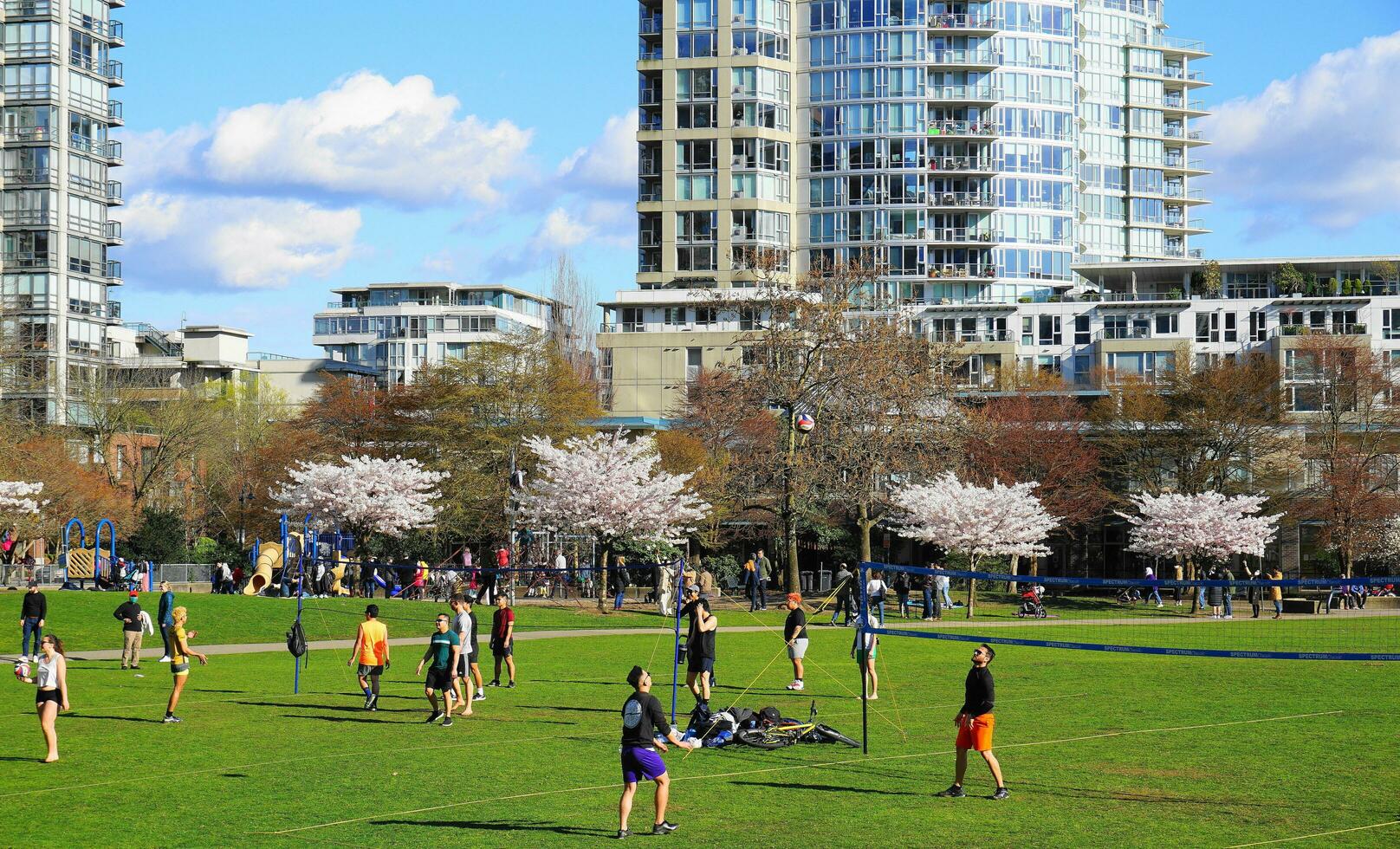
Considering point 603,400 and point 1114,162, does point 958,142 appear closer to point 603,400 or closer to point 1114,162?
point 1114,162

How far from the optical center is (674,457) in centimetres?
7231

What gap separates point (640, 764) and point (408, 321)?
151566 millimetres

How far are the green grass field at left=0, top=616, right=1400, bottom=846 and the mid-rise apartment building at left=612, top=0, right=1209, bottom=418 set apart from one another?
7589cm

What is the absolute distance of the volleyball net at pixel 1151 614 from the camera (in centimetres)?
4091

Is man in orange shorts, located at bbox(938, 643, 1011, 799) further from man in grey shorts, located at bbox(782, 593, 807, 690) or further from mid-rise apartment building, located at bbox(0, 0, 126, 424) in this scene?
mid-rise apartment building, located at bbox(0, 0, 126, 424)

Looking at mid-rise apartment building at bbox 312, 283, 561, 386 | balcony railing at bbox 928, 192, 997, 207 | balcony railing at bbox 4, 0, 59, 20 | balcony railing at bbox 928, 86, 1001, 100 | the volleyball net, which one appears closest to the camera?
the volleyball net

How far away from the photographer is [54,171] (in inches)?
3777

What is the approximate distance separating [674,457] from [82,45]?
54.7 m

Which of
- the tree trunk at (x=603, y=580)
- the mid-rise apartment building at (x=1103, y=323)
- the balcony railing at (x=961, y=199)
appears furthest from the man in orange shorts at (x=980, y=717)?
the balcony railing at (x=961, y=199)

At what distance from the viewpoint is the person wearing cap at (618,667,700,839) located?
1473 centimetres

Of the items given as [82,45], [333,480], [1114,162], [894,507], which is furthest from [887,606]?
[1114,162]

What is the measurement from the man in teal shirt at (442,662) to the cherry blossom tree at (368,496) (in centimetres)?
4025

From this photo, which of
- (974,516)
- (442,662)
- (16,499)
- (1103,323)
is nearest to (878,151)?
(1103,323)

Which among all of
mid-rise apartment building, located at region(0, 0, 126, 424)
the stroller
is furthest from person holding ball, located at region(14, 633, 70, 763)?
mid-rise apartment building, located at region(0, 0, 126, 424)
